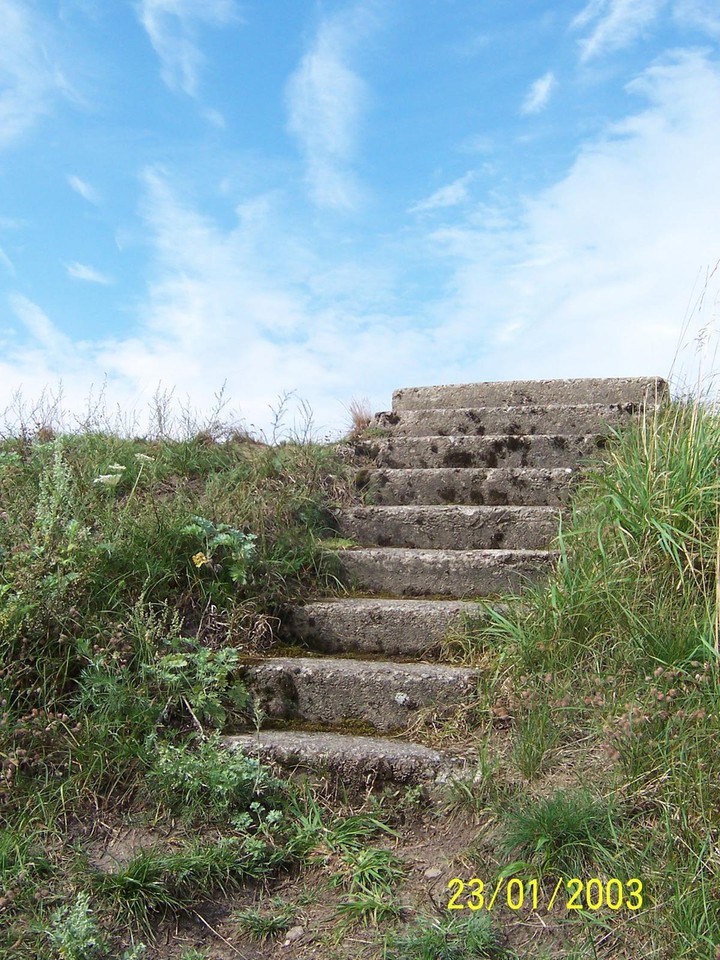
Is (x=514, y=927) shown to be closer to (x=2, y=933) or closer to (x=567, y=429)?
(x=2, y=933)

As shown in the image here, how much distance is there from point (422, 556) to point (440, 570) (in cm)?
13

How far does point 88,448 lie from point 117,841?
9.20 ft

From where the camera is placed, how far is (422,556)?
4.39 meters

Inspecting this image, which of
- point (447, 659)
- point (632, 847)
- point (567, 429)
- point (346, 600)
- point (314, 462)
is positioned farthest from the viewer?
point (567, 429)

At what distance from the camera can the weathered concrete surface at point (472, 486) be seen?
5086 millimetres

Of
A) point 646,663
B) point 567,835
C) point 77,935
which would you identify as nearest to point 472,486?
point 646,663

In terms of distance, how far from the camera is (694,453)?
12.3 feet

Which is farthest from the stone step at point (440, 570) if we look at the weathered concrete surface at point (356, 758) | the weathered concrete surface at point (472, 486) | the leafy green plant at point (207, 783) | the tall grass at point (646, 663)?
the leafy green plant at point (207, 783)

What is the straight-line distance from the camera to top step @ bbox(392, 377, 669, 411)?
6184 mm

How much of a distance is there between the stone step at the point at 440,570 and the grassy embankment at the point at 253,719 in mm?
332

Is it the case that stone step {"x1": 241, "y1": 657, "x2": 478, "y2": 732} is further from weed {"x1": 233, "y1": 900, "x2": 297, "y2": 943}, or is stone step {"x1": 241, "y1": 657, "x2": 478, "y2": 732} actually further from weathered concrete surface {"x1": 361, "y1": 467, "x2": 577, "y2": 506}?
weathered concrete surface {"x1": 361, "y1": 467, "x2": 577, "y2": 506}

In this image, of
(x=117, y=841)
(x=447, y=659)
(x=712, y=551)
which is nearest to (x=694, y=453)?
(x=712, y=551)
